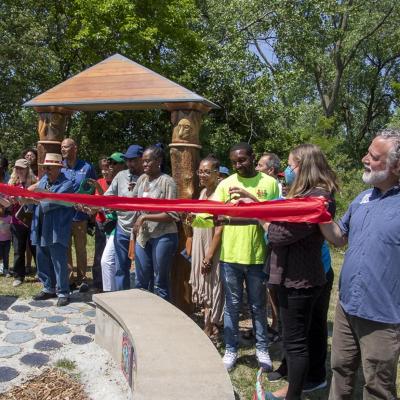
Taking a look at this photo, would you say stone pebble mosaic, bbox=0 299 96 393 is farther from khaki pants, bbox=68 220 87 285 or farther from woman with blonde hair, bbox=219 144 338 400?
woman with blonde hair, bbox=219 144 338 400

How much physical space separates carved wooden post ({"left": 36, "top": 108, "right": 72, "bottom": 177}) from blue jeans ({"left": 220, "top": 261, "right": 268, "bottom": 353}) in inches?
117

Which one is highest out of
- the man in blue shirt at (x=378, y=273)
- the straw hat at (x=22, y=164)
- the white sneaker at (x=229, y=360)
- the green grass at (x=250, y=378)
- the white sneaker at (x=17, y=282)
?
the straw hat at (x=22, y=164)

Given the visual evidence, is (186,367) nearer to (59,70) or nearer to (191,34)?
(191,34)

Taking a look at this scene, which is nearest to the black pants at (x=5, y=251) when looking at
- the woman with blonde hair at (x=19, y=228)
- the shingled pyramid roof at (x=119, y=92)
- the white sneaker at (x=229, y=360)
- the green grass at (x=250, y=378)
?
the woman with blonde hair at (x=19, y=228)

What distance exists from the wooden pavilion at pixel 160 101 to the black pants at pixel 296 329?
201cm

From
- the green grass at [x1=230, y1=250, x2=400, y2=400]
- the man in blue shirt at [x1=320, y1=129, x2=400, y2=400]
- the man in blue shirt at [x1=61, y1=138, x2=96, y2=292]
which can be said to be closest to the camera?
the man in blue shirt at [x1=320, y1=129, x2=400, y2=400]

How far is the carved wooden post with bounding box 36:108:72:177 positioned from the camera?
18.6 ft

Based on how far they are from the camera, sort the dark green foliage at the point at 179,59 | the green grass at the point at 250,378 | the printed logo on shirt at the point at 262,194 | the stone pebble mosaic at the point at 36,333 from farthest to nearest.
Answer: the dark green foliage at the point at 179,59
the printed logo on shirt at the point at 262,194
the stone pebble mosaic at the point at 36,333
the green grass at the point at 250,378

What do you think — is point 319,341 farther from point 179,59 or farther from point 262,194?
point 179,59

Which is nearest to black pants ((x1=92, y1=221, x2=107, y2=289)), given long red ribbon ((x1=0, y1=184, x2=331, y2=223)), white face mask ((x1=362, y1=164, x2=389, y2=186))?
long red ribbon ((x1=0, y1=184, x2=331, y2=223))

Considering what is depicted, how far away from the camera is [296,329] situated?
119 inches

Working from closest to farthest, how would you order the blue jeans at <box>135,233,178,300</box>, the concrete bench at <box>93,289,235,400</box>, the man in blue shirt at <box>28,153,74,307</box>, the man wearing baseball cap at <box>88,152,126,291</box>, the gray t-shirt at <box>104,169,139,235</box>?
1. the concrete bench at <box>93,289,235,400</box>
2. the blue jeans at <box>135,233,178,300</box>
3. the gray t-shirt at <box>104,169,139,235</box>
4. the man in blue shirt at <box>28,153,74,307</box>
5. the man wearing baseball cap at <box>88,152,126,291</box>

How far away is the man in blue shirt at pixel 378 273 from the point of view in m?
2.51

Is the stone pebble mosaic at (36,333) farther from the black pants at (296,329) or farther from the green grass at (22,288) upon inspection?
the black pants at (296,329)
